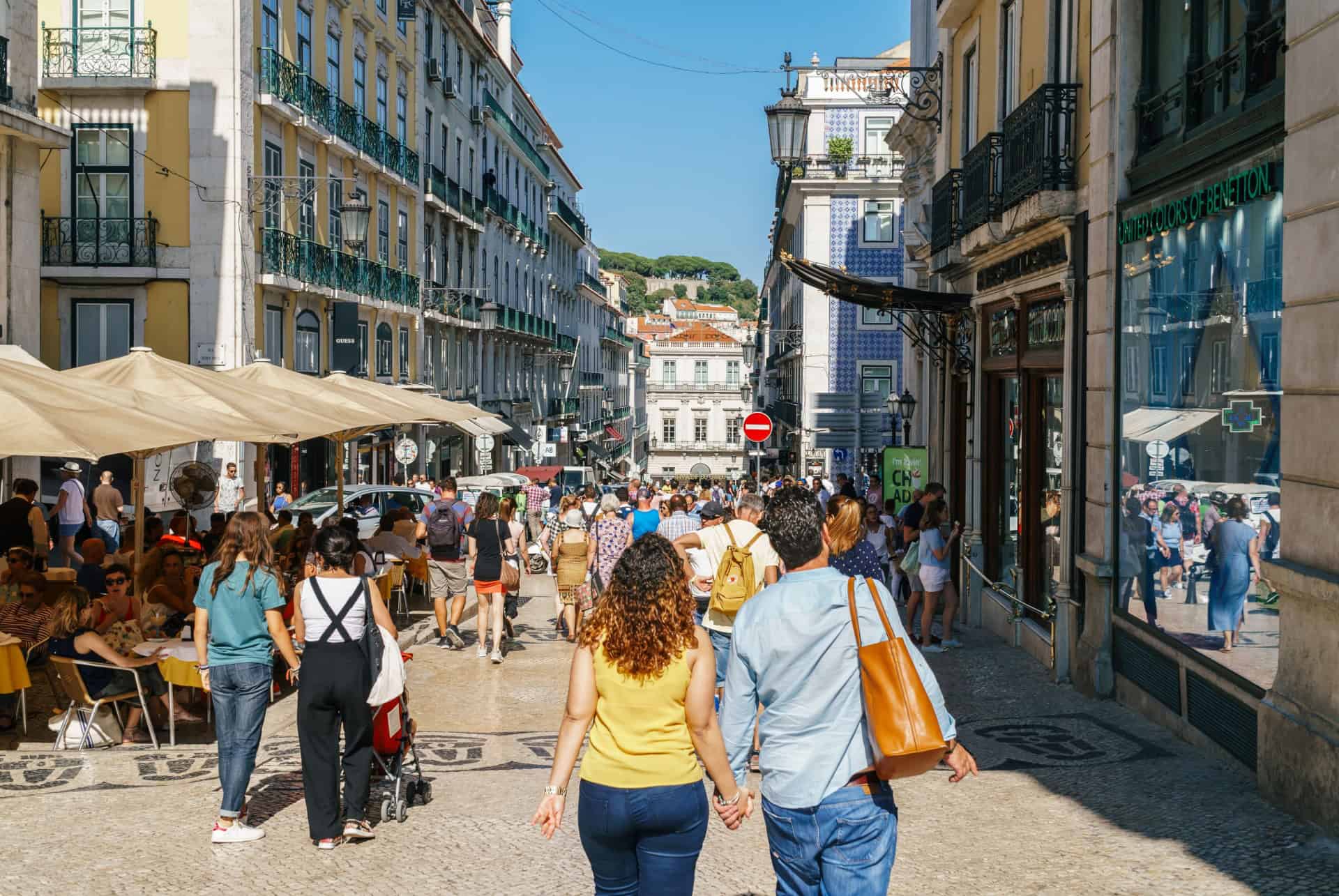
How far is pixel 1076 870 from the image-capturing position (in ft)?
21.0

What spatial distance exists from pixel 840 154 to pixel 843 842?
48560mm

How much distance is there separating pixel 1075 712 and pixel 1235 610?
248 cm

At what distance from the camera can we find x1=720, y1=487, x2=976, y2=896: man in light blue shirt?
4355mm

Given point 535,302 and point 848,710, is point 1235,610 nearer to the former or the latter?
point 848,710

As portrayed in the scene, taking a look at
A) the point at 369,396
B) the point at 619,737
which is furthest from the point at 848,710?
the point at 369,396

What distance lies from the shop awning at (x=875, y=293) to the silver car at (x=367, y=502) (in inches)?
302

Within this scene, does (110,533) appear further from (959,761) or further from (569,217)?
(569,217)

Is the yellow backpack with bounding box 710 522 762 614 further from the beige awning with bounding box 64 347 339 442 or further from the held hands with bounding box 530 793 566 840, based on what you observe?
the beige awning with bounding box 64 347 339 442

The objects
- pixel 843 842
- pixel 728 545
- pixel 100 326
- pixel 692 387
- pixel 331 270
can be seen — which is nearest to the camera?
pixel 843 842

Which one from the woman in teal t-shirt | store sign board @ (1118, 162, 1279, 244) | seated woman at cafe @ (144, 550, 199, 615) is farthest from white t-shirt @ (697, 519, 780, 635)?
seated woman at cafe @ (144, 550, 199, 615)

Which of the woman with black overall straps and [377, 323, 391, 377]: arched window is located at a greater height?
[377, 323, 391, 377]: arched window

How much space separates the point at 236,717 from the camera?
7.12 m

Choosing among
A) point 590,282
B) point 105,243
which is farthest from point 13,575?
point 590,282

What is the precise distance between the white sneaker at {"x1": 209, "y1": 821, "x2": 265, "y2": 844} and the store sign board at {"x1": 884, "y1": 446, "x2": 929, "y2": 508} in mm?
15639
